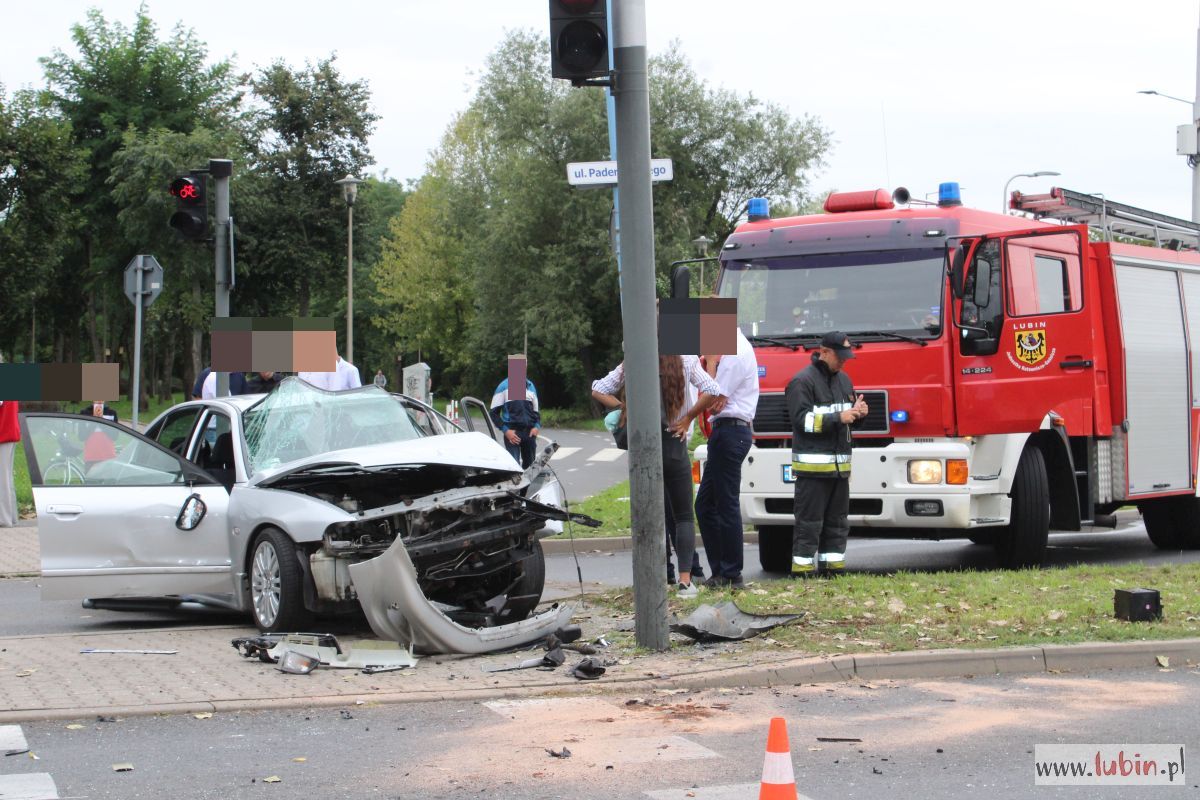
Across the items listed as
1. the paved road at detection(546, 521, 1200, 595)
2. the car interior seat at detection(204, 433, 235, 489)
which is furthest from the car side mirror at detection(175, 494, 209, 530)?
the paved road at detection(546, 521, 1200, 595)

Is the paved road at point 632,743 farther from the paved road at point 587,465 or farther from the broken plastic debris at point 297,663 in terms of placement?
the paved road at point 587,465

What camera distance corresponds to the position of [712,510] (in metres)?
10.1

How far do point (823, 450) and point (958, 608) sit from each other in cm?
191

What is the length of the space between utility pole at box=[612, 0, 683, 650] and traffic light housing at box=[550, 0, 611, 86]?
0.25 meters

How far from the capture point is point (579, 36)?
7383 millimetres

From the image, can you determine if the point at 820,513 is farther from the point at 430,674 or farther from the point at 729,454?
the point at 430,674

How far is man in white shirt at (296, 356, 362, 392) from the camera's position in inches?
433

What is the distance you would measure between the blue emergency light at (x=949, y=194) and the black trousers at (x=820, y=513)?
2738 millimetres

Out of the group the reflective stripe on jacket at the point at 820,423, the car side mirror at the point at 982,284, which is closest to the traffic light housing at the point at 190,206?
the reflective stripe on jacket at the point at 820,423

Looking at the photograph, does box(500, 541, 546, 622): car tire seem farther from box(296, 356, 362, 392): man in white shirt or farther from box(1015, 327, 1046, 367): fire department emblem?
box(1015, 327, 1046, 367): fire department emblem

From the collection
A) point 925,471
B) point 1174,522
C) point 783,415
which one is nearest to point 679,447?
point 783,415

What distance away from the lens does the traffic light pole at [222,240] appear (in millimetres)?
13805

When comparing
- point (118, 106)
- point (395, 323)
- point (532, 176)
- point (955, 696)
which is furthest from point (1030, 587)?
point (395, 323)

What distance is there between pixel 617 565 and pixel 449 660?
536cm
